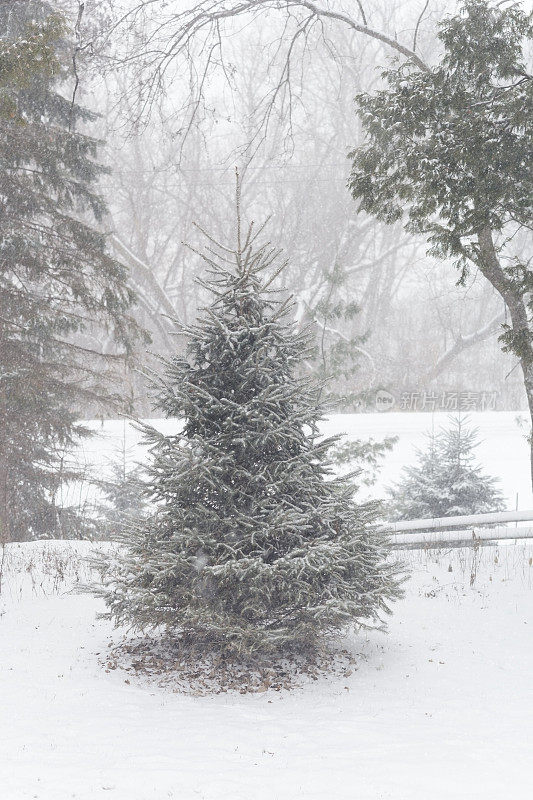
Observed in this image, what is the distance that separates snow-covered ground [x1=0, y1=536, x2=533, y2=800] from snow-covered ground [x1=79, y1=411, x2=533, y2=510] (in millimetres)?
13933

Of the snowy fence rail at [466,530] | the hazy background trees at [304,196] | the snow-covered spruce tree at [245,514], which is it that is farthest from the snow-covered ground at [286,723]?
the hazy background trees at [304,196]

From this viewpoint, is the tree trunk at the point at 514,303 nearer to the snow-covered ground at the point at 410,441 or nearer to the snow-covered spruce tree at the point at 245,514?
the snow-covered spruce tree at the point at 245,514

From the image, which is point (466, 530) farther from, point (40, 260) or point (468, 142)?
point (40, 260)

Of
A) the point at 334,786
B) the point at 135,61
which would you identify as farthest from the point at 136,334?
the point at 334,786

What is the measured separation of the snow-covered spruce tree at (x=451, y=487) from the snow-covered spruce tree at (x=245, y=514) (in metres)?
7.59

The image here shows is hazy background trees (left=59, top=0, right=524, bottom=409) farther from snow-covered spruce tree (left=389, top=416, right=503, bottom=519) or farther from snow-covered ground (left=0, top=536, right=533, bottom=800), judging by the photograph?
snow-covered ground (left=0, top=536, right=533, bottom=800)

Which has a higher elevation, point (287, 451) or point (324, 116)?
point (324, 116)

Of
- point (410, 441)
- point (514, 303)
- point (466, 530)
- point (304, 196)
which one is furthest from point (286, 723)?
point (304, 196)

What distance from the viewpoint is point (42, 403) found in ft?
38.5

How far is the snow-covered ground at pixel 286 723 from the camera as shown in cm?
421

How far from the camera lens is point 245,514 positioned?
235 inches

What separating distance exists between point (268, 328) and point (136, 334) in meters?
6.69

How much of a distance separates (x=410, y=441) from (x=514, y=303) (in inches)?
666

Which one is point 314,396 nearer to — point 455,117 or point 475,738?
point 475,738
